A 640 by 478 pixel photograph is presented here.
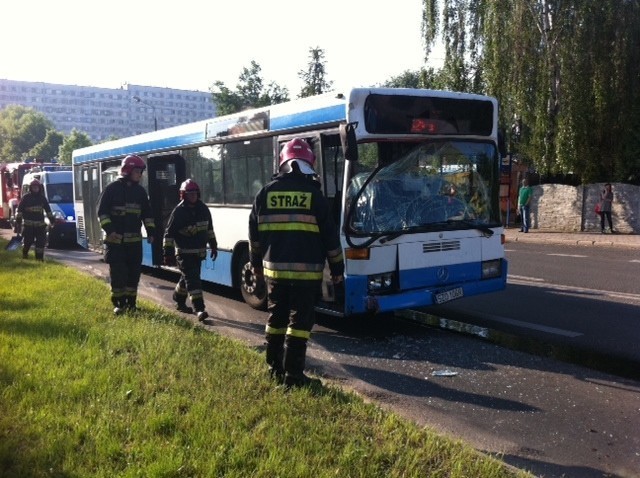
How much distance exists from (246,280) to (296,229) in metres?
4.00

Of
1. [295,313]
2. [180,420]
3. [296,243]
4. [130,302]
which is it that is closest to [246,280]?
[130,302]

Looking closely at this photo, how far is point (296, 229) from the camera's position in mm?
5047

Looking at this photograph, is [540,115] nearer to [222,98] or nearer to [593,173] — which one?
[593,173]

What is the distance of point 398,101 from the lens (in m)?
6.85

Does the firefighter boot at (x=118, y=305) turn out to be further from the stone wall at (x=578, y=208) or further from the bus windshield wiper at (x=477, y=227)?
the stone wall at (x=578, y=208)

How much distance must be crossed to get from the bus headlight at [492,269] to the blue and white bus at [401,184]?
2 cm

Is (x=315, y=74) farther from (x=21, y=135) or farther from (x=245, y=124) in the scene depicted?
(x=21, y=135)

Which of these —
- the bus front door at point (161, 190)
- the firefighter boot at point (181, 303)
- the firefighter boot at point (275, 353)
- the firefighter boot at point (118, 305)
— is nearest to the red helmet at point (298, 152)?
the firefighter boot at point (275, 353)

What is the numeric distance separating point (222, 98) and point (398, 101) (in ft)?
144

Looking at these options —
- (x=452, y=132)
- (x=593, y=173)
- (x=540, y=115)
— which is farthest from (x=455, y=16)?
(x=452, y=132)

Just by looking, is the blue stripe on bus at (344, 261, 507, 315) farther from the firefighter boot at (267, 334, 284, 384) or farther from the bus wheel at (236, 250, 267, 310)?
the bus wheel at (236, 250, 267, 310)

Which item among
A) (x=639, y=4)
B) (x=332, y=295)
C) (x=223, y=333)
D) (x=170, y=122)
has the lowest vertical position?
(x=223, y=333)

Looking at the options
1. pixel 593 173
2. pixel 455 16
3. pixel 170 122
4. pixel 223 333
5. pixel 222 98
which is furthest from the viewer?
pixel 170 122

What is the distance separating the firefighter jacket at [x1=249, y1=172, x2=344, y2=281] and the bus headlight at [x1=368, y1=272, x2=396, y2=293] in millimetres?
1611
